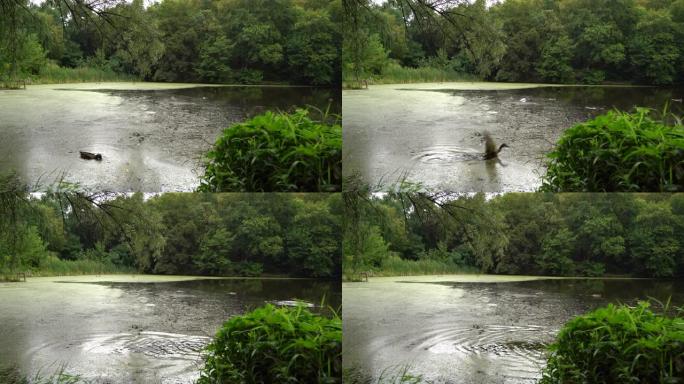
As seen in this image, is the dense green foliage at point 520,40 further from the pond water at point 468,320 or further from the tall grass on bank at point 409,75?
the pond water at point 468,320

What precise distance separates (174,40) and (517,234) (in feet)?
7.80

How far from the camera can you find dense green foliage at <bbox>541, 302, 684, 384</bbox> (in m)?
5.49

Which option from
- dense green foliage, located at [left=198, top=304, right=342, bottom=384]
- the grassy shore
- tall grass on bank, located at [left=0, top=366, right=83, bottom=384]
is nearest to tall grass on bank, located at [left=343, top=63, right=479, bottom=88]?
the grassy shore

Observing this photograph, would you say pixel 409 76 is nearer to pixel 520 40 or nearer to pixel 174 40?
pixel 520 40

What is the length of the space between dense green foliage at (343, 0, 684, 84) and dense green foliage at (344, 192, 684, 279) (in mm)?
759

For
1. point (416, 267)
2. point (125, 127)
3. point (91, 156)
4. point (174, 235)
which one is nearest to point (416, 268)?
point (416, 267)

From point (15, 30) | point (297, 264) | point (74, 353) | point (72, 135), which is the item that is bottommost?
point (74, 353)

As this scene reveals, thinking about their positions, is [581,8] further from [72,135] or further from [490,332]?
[72,135]

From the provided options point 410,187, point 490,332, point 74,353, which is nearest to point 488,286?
point 490,332

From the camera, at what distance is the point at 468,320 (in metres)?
5.81

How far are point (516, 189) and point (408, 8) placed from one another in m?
1.32

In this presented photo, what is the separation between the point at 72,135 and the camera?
5.73m

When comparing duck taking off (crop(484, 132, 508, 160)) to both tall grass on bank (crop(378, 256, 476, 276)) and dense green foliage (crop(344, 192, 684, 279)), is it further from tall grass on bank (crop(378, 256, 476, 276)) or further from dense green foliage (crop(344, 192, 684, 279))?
tall grass on bank (crop(378, 256, 476, 276))

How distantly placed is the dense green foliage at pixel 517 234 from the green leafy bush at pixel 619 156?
0.25 feet
